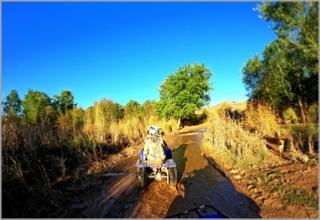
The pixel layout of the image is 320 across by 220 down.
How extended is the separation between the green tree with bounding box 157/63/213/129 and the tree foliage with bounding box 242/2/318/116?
12.5 meters

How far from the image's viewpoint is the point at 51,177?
22.5 feet

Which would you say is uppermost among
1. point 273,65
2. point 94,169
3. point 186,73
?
point 186,73

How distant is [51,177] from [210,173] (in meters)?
5.24

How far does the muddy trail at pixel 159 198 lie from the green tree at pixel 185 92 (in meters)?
16.1

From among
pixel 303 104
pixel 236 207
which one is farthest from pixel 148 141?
pixel 303 104

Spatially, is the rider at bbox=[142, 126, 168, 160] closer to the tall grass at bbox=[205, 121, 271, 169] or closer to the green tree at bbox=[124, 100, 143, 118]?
the tall grass at bbox=[205, 121, 271, 169]

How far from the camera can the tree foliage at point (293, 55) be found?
26.5 ft

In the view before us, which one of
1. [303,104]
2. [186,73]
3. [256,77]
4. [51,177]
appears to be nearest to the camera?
[51,177]

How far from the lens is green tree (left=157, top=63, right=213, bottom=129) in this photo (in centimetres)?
2394

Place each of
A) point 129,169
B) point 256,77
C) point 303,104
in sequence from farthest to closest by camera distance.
Result: point 256,77 → point 303,104 → point 129,169

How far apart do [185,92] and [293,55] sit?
49.7 feet

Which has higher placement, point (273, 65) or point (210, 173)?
point (273, 65)

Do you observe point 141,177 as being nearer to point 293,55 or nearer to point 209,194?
point 209,194

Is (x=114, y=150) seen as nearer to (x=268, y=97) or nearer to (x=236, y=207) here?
(x=236, y=207)
